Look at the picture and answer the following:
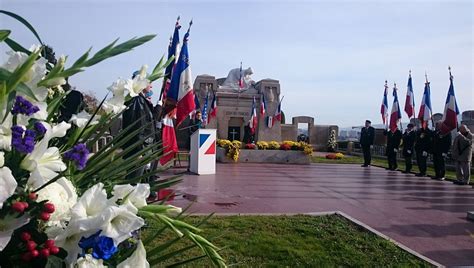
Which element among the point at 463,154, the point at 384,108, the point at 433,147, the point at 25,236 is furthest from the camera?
the point at 384,108

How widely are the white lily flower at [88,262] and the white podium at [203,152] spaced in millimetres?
10439

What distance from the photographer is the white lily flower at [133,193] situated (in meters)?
1.10

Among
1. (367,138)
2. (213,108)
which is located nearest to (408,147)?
(367,138)

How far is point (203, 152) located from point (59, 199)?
10.7m

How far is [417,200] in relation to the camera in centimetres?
877

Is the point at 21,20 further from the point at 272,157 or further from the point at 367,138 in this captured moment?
the point at 367,138

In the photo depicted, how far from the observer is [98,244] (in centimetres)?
96

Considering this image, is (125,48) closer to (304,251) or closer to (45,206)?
(45,206)

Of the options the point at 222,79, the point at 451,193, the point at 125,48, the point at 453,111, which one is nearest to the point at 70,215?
the point at 125,48

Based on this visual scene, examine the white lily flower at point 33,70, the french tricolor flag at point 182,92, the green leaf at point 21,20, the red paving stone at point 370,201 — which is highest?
the french tricolor flag at point 182,92

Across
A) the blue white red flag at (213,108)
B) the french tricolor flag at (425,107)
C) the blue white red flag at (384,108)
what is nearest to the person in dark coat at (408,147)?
the french tricolor flag at (425,107)

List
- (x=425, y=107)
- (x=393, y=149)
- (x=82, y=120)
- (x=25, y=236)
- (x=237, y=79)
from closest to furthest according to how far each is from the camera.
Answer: (x=25, y=236)
(x=82, y=120)
(x=393, y=149)
(x=425, y=107)
(x=237, y=79)

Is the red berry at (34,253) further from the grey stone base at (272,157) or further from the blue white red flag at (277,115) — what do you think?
the blue white red flag at (277,115)

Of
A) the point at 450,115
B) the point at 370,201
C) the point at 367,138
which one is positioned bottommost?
the point at 370,201
